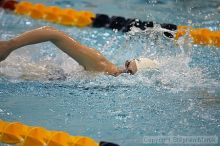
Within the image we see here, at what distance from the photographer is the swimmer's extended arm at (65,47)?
2955 mm

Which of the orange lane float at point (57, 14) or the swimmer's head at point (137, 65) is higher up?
the orange lane float at point (57, 14)

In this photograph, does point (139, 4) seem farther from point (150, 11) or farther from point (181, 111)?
point (181, 111)

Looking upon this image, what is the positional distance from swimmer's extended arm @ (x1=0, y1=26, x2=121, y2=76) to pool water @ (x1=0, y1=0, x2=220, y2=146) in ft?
0.24

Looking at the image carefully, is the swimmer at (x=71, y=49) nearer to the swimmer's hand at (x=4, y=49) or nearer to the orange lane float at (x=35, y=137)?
the swimmer's hand at (x=4, y=49)

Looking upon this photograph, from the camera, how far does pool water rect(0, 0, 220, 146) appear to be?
2.56 meters

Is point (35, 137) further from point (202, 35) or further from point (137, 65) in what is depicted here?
point (202, 35)

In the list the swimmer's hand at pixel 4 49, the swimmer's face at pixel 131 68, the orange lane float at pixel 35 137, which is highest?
the swimmer's hand at pixel 4 49

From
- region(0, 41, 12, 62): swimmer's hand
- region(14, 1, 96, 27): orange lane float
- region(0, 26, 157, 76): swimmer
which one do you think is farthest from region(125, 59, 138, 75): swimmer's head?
region(14, 1, 96, 27): orange lane float

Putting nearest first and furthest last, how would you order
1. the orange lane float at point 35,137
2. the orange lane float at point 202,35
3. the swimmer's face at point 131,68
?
the orange lane float at point 35,137 < the swimmer's face at point 131,68 < the orange lane float at point 202,35

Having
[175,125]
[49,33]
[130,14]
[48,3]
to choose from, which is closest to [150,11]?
[130,14]

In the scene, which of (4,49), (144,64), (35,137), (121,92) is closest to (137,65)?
(144,64)

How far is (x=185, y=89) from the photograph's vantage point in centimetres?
305

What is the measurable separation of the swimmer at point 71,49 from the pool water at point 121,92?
0.22 feet

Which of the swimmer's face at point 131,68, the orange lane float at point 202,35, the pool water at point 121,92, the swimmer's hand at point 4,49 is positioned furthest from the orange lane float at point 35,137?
the orange lane float at point 202,35
